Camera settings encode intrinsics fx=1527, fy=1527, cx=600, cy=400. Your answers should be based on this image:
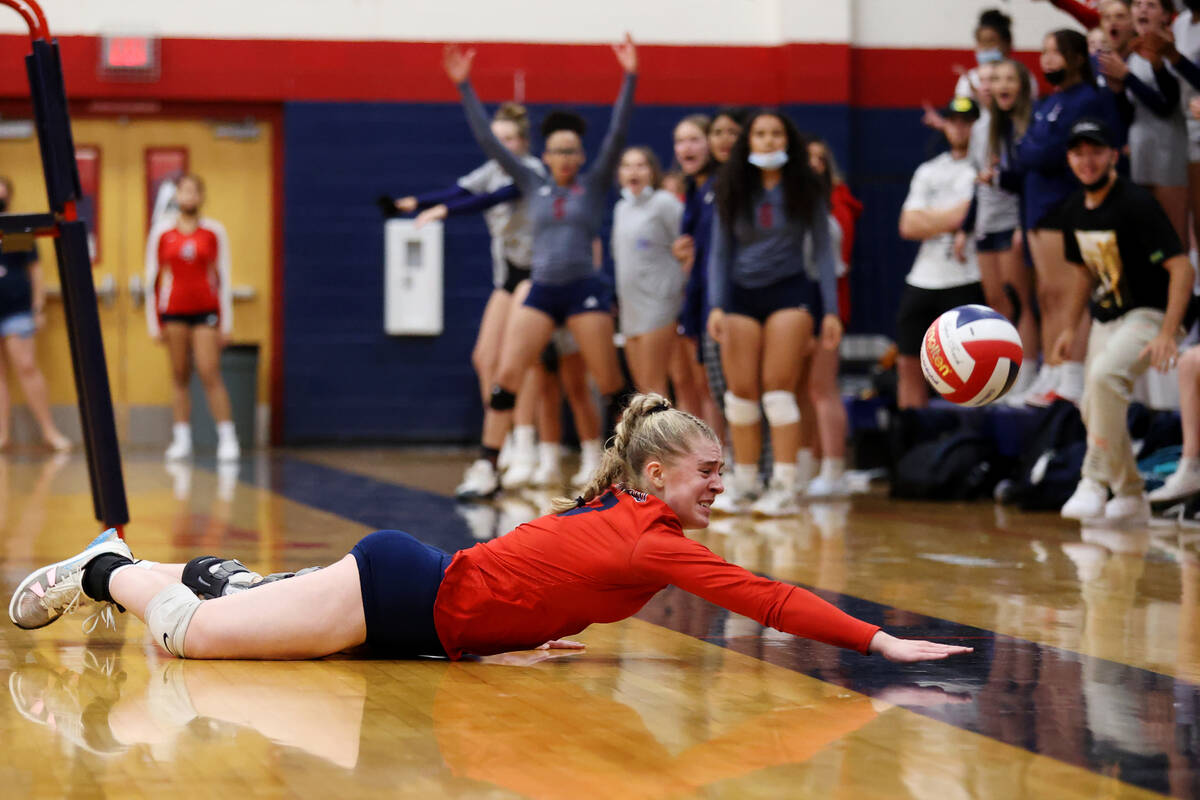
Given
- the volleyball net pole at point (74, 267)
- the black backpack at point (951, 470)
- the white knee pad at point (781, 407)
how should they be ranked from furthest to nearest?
the black backpack at point (951, 470), the white knee pad at point (781, 407), the volleyball net pole at point (74, 267)

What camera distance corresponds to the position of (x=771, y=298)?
7.11 meters

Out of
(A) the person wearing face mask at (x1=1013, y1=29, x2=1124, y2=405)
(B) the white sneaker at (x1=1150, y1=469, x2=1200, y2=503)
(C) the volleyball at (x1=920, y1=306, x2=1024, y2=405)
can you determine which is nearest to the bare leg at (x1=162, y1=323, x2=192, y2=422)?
(A) the person wearing face mask at (x1=1013, y1=29, x2=1124, y2=405)

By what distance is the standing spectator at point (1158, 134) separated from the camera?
7.60 meters

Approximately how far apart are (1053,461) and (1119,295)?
128cm

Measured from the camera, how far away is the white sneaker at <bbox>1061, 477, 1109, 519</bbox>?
6.87 metres

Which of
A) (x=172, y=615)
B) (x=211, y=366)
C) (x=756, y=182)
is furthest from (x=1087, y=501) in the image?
(x=211, y=366)

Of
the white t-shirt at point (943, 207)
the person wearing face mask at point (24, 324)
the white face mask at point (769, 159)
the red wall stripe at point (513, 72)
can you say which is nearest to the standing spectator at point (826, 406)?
the white t-shirt at point (943, 207)

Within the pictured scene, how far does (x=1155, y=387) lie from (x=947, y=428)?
1145 millimetres

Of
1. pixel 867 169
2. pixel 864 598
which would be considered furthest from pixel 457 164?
pixel 864 598

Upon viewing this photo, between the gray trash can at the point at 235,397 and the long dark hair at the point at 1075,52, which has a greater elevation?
the long dark hair at the point at 1075,52

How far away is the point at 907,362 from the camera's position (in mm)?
8922

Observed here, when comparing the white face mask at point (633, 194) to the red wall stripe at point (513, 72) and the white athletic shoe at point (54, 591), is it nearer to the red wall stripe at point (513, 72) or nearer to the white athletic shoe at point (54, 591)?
the red wall stripe at point (513, 72)

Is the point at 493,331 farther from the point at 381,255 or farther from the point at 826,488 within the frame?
the point at 381,255

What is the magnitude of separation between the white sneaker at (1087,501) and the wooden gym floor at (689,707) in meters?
1.36
